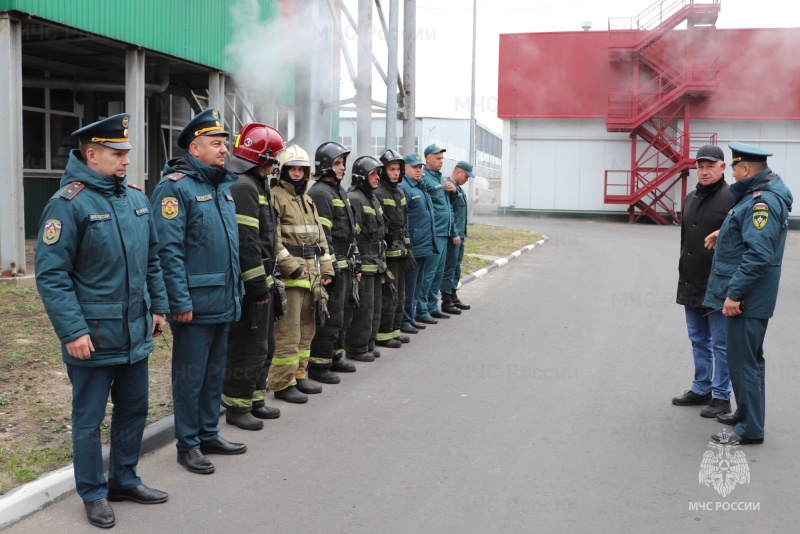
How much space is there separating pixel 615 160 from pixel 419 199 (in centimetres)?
2736

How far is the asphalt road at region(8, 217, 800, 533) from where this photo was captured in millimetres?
4098

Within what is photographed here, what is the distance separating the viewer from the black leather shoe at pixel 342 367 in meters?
7.36

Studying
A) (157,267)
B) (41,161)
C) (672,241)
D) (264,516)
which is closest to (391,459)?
(264,516)

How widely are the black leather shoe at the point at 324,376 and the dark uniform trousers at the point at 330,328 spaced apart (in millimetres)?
40

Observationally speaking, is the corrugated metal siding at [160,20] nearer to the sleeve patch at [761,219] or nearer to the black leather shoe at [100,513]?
the black leather shoe at [100,513]

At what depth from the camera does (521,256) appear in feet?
62.7

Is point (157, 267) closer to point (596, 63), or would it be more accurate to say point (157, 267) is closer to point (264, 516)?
point (264, 516)

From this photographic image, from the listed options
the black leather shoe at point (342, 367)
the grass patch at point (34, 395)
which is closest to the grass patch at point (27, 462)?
the grass patch at point (34, 395)

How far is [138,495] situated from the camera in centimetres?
424

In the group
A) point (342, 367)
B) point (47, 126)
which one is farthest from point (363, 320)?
point (47, 126)

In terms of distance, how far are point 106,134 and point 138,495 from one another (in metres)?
1.94

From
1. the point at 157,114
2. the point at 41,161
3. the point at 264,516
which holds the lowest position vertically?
the point at 264,516

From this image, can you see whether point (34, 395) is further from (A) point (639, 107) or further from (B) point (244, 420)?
(A) point (639, 107)

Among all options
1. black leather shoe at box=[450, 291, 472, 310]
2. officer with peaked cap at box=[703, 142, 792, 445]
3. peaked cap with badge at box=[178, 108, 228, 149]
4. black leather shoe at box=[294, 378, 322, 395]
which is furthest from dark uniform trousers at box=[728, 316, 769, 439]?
black leather shoe at box=[450, 291, 472, 310]
